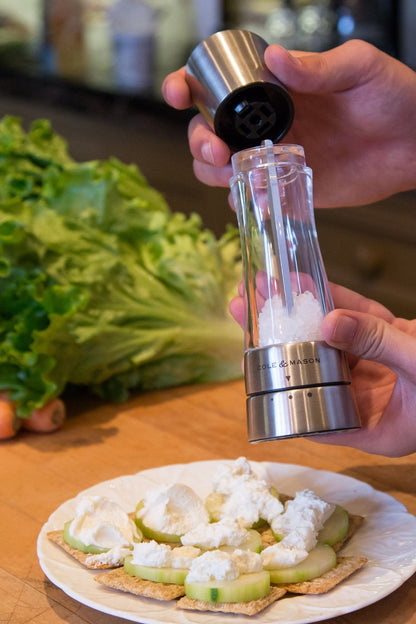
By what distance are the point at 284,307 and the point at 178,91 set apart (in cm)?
38

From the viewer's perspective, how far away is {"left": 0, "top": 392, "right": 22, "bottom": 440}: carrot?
4.64 feet

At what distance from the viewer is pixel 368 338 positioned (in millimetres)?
927

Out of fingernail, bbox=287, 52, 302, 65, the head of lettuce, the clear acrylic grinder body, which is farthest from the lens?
the head of lettuce

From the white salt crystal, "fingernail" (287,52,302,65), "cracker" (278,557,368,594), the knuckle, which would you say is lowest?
"cracker" (278,557,368,594)

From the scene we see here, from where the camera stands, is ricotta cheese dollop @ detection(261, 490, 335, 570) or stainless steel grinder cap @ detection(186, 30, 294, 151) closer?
ricotta cheese dollop @ detection(261, 490, 335, 570)

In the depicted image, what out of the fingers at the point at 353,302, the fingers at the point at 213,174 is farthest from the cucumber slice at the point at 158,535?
the fingers at the point at 213,174

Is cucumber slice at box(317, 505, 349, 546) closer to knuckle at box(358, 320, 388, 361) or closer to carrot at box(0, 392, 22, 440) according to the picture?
knuckle at box(358, 320, 388, 361)

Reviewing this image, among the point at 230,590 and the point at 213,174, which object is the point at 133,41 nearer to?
the point at 213,174

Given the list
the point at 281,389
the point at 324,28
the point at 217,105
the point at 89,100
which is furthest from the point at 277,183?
the point at 89,100

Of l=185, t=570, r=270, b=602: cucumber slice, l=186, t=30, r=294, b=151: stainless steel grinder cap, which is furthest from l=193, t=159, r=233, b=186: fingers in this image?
l=185, t=570, r=270, b=602: cucumber slice

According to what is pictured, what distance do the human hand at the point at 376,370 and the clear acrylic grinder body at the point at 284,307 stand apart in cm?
4

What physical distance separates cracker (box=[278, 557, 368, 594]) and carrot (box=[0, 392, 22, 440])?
0.68m

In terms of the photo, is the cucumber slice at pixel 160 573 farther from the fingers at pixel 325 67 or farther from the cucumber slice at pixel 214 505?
the fingers at pixel 325 67

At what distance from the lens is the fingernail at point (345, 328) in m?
0.91
